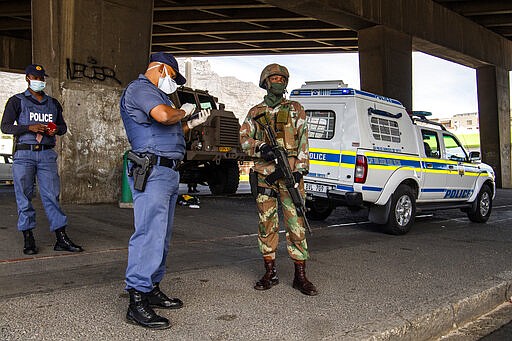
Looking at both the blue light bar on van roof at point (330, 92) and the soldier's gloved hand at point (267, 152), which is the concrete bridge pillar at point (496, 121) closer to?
the blue light bar on van roof at point (330, 92)

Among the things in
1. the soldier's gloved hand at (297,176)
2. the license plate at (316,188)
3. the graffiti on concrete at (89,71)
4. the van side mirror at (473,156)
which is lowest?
the license plate at (316,188)

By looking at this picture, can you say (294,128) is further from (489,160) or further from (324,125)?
(489,160)

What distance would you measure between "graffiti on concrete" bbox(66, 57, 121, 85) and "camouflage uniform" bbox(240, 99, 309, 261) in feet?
20.5

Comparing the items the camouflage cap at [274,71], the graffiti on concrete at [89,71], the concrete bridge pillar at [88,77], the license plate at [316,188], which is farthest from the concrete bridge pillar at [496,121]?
the camouflage cap at [274,71]

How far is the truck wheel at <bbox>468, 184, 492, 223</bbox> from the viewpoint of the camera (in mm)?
9703

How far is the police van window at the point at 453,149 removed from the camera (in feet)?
29.5

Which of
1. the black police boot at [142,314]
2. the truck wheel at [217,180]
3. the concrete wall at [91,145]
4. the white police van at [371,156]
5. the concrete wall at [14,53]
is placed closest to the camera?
the black police boot at [142,314]

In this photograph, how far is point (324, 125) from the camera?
774 cm

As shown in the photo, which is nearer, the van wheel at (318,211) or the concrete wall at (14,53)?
the van wheel at (318,211)

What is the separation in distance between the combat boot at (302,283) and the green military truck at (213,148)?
6.66 metres

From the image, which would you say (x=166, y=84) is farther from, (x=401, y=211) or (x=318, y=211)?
(x=318, y=211)

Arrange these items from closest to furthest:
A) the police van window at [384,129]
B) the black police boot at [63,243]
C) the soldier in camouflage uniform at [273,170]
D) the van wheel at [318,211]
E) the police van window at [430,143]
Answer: the soldier in camouflage uniform at [273,170] < the black police boot at [63,243] < the police van window at [384,129] < the police van window at [430,143] < the van wheel at [318,211]

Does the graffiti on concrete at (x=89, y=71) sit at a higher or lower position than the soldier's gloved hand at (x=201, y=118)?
higher

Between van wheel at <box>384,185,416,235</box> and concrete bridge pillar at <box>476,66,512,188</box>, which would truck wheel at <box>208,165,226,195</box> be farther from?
concrete bridge pillar at <box>476,66,512,188</box>
